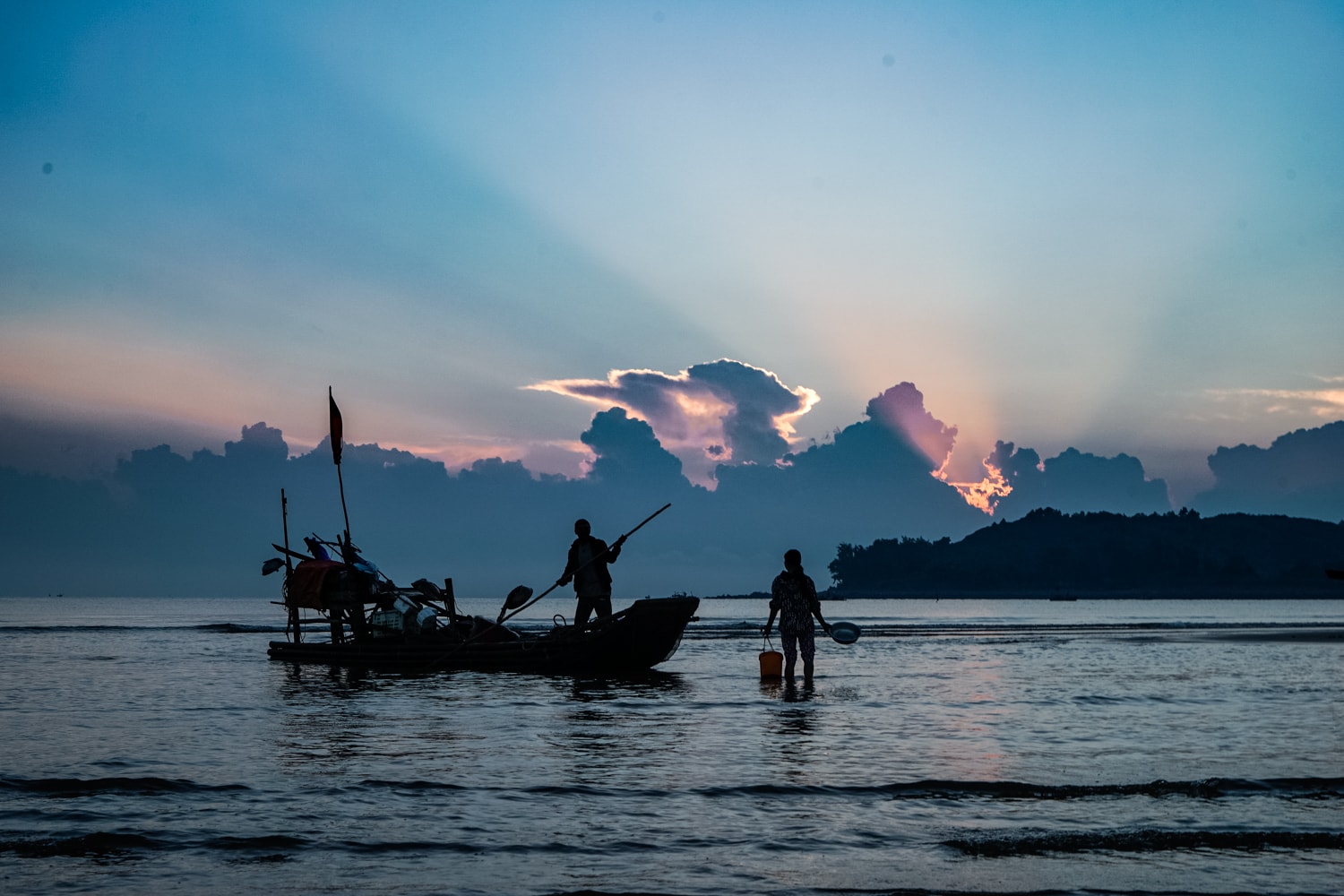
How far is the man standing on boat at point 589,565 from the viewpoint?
26344mm

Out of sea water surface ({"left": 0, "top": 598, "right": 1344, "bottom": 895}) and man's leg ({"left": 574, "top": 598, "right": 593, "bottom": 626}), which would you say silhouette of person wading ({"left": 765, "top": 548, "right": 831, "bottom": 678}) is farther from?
man's leg ({"left": 574, "top": 598, "right": 593, "bottom": 626})

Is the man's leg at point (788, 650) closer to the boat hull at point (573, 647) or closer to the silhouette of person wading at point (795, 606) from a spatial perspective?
the silhouette of person wading at point (795, 606)

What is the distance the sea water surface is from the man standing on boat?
328 centimetres

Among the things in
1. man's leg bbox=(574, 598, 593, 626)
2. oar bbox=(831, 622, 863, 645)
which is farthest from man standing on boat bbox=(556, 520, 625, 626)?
oar bbox=(831, 622, 863, 645)

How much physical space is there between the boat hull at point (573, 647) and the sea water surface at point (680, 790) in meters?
2.68

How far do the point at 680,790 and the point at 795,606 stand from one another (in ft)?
38.0

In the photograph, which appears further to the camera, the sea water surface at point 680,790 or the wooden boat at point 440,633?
the wooden boat at point 440,633

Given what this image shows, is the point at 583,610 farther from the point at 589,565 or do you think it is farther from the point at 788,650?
the point at 788,650

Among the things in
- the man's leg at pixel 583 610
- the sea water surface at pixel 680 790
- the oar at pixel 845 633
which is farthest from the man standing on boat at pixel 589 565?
the oar at pixel 845 633

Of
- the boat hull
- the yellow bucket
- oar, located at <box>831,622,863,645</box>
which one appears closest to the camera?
the yellow bucket

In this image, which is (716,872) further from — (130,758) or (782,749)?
(130,758)

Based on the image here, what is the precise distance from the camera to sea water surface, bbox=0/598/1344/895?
8.31m

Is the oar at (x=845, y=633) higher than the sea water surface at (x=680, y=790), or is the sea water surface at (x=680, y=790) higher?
the oar at (x=845, y=633)

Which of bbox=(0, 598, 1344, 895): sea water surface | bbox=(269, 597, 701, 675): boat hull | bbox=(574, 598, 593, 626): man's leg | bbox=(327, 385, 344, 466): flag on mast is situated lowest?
bbox=(0, 598, 1344, 895): sea water surface
